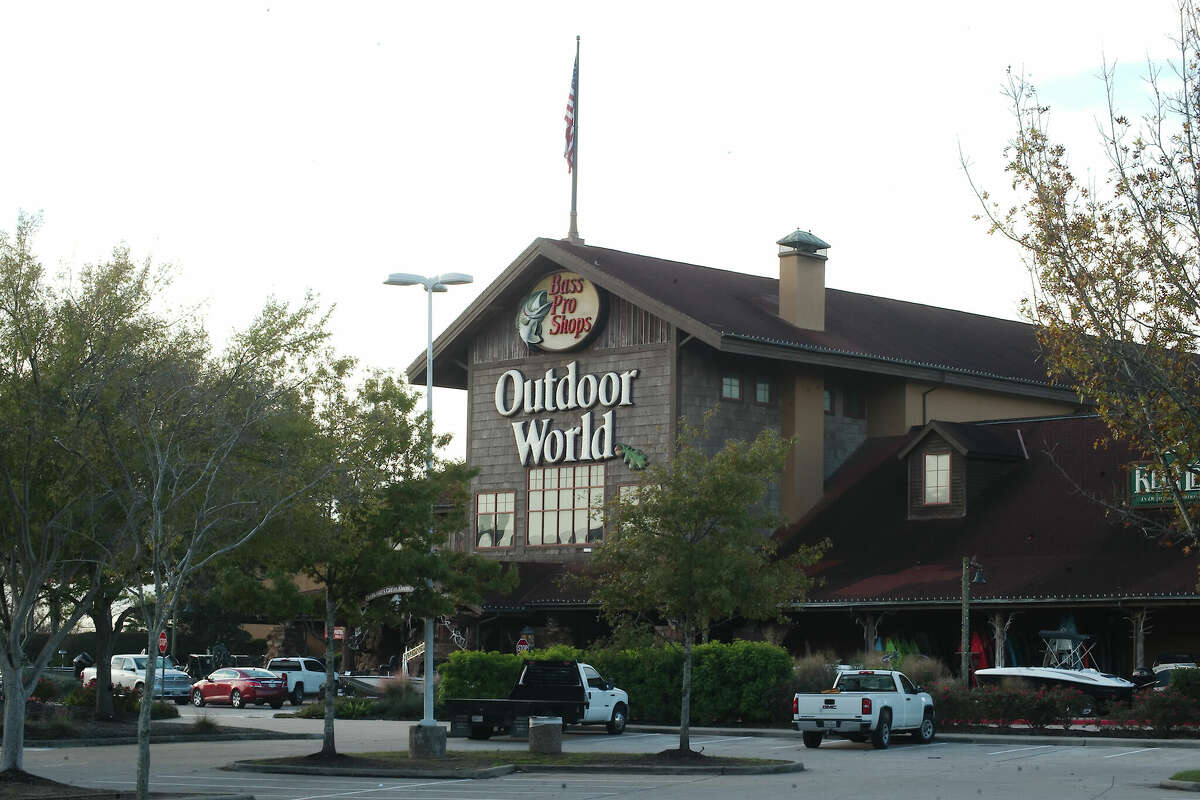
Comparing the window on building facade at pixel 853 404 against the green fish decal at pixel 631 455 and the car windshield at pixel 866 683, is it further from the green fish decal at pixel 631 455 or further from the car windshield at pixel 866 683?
the car windshield at pixel 866 683

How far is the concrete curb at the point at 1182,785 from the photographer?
22391 millimetres

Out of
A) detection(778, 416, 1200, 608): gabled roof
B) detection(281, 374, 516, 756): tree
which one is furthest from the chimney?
detection(281, 374, 516, 756): tree

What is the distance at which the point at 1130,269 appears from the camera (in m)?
22.6

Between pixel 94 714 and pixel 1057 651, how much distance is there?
2376 cm

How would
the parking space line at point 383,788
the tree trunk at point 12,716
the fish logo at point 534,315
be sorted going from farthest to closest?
the fish logo at point 534,315
the tree trunk at point 12,716
the parking space line at point 383,788

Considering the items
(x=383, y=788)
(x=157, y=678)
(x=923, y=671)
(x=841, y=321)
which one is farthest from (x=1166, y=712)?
(x=157, y=678)

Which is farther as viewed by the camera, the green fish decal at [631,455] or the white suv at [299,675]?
the white suv at [299,675]

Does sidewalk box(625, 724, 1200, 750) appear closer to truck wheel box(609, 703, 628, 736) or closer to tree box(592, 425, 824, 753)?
truck wheel box(609, 703, 628, 736)

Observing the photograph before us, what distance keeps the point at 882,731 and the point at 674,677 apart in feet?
32.5

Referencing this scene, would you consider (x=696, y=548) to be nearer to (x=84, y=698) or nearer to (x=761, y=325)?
(x=84, y=698)

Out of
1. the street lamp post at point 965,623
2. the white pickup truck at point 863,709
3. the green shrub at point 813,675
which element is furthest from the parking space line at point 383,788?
the street lamp post at point 965,623

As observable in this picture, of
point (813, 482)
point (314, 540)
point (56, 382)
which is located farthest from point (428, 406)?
point (813, 482)

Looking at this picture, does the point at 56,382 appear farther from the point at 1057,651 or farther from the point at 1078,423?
the point at 1078,423

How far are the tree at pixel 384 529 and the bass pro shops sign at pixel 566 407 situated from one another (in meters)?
19.7
